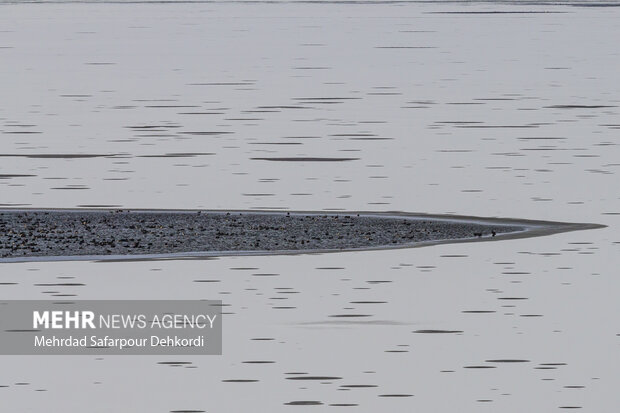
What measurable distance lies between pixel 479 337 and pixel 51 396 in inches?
117

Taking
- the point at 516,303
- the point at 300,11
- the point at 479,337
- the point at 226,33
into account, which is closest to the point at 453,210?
the point at 516,303

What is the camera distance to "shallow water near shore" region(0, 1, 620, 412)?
11922mm

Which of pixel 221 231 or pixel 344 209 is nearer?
pixel 221 231

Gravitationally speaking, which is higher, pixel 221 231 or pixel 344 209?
pixel 344 209

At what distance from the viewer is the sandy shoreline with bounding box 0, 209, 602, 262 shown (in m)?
17.8

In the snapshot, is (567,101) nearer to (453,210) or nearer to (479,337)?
(453,210)

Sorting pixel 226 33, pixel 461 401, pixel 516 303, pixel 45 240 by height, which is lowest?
pixel 461 401

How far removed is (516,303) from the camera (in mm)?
14906

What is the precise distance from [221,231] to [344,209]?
2.84 meters

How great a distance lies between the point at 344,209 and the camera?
71.9 ft

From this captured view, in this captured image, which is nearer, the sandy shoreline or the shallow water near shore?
the shallow water near shore

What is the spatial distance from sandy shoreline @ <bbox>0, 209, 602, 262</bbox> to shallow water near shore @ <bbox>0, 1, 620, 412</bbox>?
480mm

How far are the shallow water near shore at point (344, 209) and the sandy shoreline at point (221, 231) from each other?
18.9 inches

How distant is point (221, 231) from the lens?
1930cm
